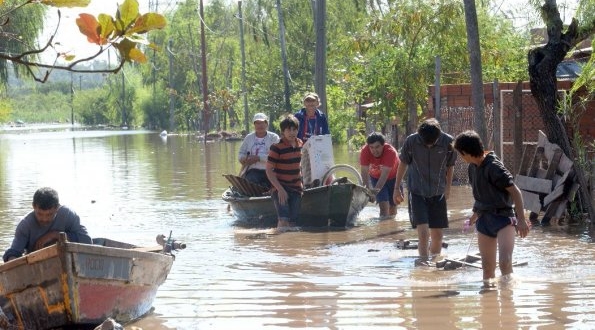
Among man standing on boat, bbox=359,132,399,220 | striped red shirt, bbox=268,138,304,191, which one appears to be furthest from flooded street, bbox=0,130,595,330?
striped red shirt, bbox=268,138,304,191

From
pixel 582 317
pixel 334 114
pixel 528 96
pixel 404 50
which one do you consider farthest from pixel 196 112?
pixel 582 317

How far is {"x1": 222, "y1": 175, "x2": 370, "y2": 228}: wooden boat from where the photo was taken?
15.3m

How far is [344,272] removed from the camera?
11242 millimetres

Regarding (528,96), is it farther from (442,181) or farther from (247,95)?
(247,95)

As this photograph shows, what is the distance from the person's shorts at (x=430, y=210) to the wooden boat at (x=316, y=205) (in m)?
4.05

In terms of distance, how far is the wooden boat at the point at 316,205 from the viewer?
15297 mm

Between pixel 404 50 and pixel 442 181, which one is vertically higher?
pixel 404 50

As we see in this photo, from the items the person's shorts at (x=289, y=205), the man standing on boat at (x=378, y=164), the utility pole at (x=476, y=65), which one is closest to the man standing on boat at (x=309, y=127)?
the man standing on boat at (x=378, y=164)

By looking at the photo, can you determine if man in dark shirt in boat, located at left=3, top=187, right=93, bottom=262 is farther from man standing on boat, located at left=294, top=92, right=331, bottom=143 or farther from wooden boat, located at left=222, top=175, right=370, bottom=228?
man standing on boat, located at left=294, top=92, right=331, bottom=143

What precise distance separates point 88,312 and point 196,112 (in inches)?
3058

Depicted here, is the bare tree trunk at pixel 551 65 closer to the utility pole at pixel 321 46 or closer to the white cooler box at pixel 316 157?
the white cooler box at pixel 316 157

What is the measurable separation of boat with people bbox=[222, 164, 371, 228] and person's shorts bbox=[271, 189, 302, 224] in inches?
10.9

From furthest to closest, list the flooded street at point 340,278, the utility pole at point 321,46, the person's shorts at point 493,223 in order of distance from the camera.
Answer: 1. the utility pole at point 321,46
2. the person's shorts at point 493,223
3. the flooded street at point 340,278

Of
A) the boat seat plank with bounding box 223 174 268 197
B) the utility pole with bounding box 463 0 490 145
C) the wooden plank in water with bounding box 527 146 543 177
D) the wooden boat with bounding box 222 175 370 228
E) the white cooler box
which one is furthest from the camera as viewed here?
the utility pole with bounding box 463 0 490 145
